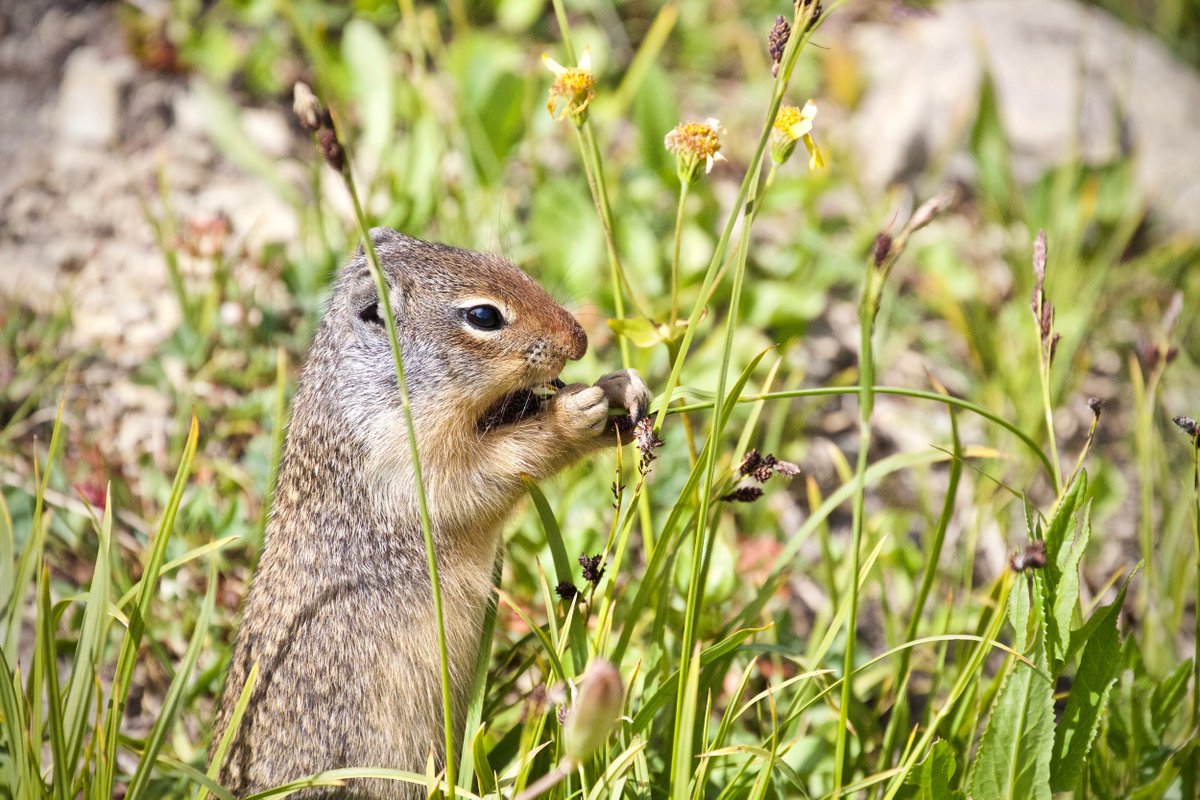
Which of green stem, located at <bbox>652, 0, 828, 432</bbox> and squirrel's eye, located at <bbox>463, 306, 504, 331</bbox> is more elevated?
green stem, located at <bbox>652, 0, 828, 432</bbox>

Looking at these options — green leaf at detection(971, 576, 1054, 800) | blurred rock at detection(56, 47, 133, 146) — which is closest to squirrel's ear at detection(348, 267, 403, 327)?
green leaf at detection(971, 576, 1054, 800)

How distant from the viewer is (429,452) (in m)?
2.63

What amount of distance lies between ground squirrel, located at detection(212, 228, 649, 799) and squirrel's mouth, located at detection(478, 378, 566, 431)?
4 cm

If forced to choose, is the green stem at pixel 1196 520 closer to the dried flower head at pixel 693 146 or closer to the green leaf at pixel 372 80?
the dried flower head at pixel 693 146

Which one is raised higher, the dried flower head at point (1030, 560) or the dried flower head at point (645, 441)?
the dried flower head at point (1030, 560)

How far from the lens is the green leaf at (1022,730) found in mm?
2098

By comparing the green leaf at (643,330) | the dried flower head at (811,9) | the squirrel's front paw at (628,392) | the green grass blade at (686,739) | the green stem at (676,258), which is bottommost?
the green grass blade at (686,739)

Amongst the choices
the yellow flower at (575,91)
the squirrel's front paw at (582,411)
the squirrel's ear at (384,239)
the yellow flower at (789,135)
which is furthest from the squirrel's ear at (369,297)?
the yellow flower at (789,135)

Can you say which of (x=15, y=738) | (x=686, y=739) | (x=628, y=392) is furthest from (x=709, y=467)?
(x=15, y=738)

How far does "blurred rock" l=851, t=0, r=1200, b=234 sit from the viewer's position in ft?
17.4

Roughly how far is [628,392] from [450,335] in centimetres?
53

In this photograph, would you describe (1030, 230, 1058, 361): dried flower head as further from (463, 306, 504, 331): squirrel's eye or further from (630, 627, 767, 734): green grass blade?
(463, 306, 504, 331): squirrel's eye

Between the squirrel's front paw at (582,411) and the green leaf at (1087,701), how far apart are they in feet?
3.88

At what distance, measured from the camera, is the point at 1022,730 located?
84.0 inches
